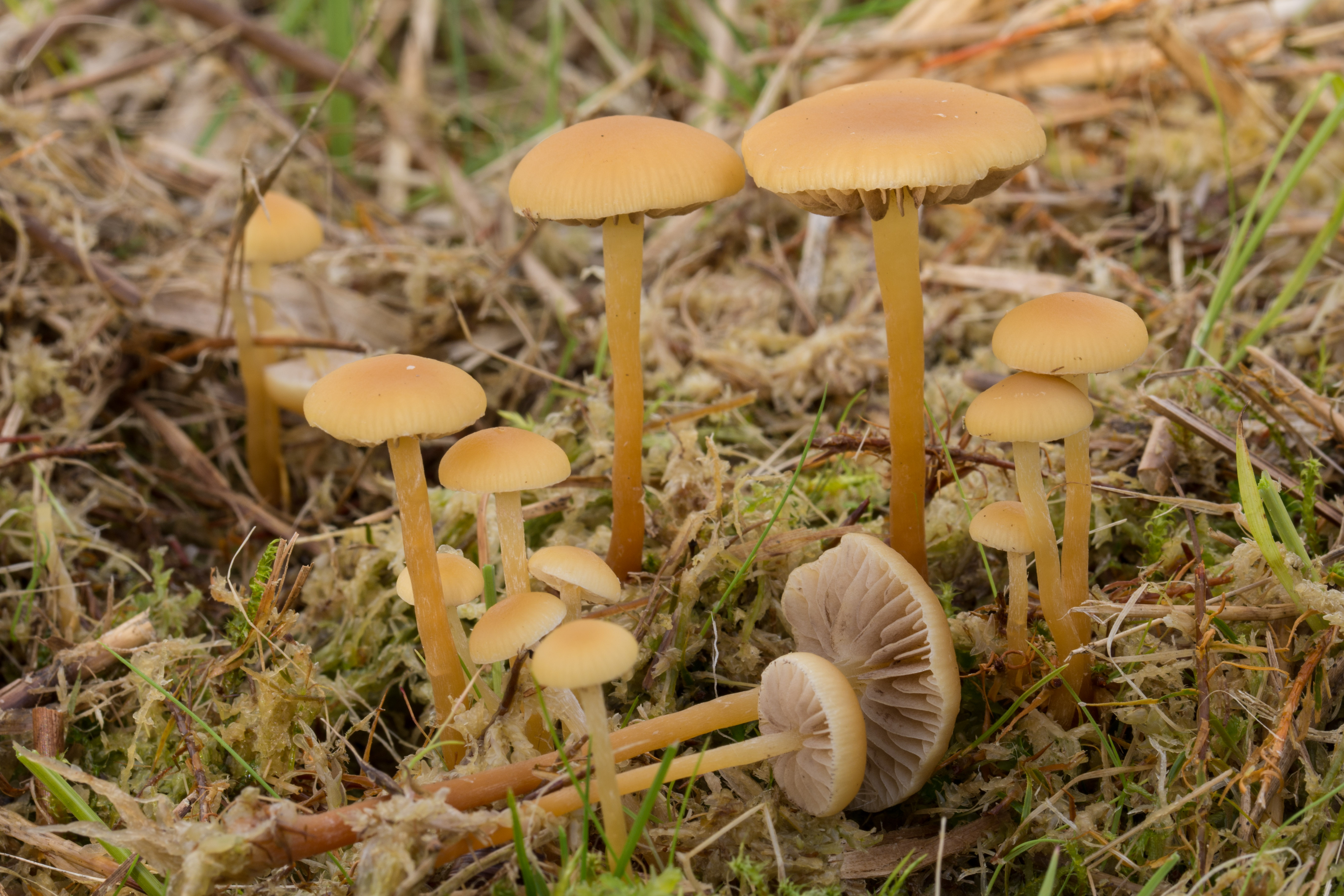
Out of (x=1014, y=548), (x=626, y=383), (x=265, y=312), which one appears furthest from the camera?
(x=265, y=312)

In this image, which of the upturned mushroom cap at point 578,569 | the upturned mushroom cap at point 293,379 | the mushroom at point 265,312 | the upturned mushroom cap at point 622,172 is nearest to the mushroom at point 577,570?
the upturned mushroom cap at point 578,569

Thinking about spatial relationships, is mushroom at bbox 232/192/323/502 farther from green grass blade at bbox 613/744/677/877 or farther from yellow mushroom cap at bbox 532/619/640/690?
green grass blade at bbox 613/744/677/877

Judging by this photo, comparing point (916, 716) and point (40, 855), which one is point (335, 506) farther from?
point (916, 716)

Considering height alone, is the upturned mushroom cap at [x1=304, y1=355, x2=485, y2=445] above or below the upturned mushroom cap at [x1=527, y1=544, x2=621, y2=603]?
above

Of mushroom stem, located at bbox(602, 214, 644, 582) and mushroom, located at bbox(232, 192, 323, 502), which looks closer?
Result: mushroom stem, located at bbox(602, 214, 644, 582)

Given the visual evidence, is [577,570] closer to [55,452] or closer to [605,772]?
[605,772]

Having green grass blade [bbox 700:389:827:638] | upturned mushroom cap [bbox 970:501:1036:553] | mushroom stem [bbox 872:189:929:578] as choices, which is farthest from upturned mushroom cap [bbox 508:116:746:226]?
upturned mushroom cap [bbox 970:501:1036:553]

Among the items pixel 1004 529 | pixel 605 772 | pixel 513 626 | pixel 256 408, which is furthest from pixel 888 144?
pixel 256 408

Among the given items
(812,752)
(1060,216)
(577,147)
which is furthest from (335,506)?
(1060,216)

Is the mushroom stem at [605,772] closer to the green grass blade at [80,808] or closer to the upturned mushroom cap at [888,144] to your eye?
the green grass blade at [80,808]
